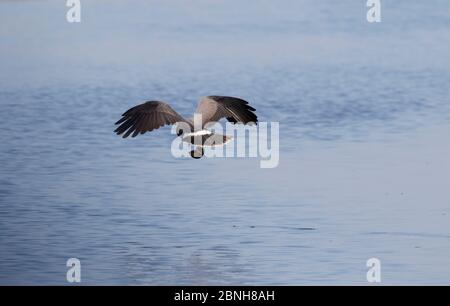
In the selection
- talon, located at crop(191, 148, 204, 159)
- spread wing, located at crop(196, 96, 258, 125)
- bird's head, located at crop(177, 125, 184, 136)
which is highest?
spread wing, located at crop(196, 96, 258, 125)

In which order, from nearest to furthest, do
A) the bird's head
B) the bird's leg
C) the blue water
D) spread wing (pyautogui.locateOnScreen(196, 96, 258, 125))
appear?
the blue water, the bird's leg, the bird's head, spread wing (pyautogui.locateOnScreen(196, 96, 258, 125))

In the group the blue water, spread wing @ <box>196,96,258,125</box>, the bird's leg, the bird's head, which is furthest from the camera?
spread wing @ <box>196,96,258,125</box>

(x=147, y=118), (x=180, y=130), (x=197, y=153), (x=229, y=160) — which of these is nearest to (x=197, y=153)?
(x=197, y=153)

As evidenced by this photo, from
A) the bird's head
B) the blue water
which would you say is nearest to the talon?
the bird's head

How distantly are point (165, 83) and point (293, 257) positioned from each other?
6.74m

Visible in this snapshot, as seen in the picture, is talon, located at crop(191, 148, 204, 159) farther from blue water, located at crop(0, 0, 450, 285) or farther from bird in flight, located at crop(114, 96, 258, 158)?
blue water, located at crop(0, 0, 450, 285)

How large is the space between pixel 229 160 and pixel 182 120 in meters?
2.17

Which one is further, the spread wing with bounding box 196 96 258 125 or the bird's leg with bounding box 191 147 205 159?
the spread wing with bounding box 196 96 258 125

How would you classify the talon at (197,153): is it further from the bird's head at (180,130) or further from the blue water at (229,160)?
the blue water at (229,160)

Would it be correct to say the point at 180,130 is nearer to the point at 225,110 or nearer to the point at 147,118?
the point at 147,118

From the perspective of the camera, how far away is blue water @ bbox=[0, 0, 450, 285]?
959 centimetres
